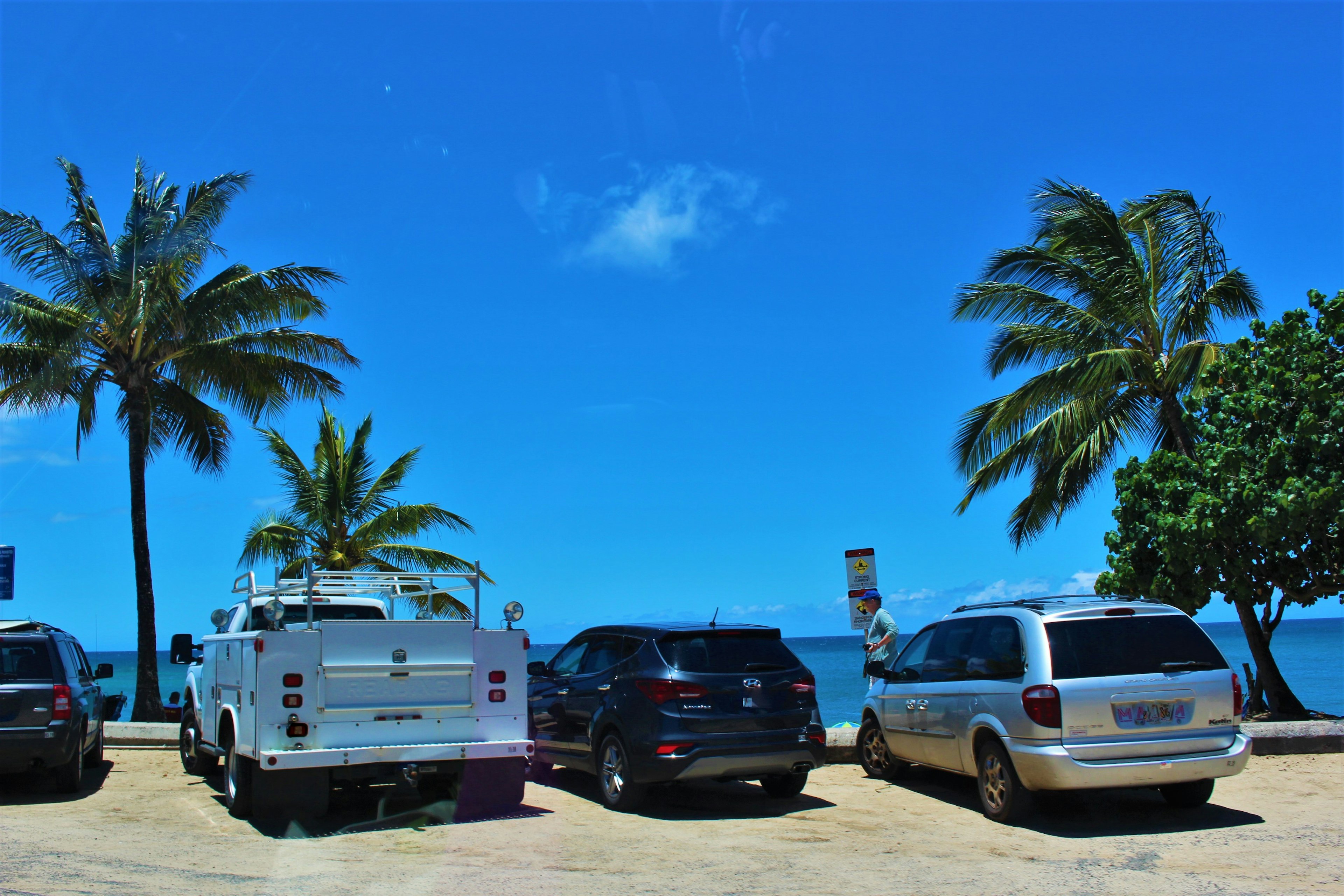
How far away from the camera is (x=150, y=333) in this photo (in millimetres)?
17891

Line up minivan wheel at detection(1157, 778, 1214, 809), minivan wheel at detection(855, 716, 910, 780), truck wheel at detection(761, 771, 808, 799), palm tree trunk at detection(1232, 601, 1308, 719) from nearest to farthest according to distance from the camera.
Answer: minivan wheel at detection(1157, 778, 1214, 809) → truck wheel at detection(761, 771, 808, 799) → minivan wheel at detection(855, 716, 910, 780) → palm tree trunk at detection(1232, 601, 1308, 719)

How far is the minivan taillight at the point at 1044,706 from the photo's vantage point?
7543 mm

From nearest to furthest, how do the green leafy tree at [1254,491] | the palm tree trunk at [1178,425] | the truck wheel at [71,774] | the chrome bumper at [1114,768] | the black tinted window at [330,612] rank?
the chrome bumper at [1114,768], the truck wheel at [71,774], the black tinted window at [330,612], the green leafy tree at [1254,491], the palm tree trunk at [1178,425]

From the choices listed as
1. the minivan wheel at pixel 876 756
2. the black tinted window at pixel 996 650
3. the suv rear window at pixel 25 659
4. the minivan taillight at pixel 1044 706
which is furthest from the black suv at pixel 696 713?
the suv rear window at pixel 25 659

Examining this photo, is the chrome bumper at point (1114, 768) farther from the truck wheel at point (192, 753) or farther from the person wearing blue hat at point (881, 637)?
the truck wheel at point (192, 753)

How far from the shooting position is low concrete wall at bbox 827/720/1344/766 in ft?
36.4

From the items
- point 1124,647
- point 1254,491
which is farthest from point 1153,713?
point 1254,491

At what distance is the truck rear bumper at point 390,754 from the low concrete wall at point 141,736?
7.60m

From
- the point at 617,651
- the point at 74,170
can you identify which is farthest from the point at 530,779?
the point at 74,170

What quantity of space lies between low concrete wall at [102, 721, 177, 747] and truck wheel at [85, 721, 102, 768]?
216 cm

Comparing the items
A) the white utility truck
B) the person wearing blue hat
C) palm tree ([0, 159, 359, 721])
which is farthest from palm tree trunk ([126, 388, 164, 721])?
the person wearing blue hat

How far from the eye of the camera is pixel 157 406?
19484mm

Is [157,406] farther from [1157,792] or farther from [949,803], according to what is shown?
[1157,792]

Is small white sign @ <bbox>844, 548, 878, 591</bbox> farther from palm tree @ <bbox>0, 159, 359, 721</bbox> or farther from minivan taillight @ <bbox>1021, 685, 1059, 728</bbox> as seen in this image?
palm tree @ <bbox>0, 159, 359, 721</bbox>
